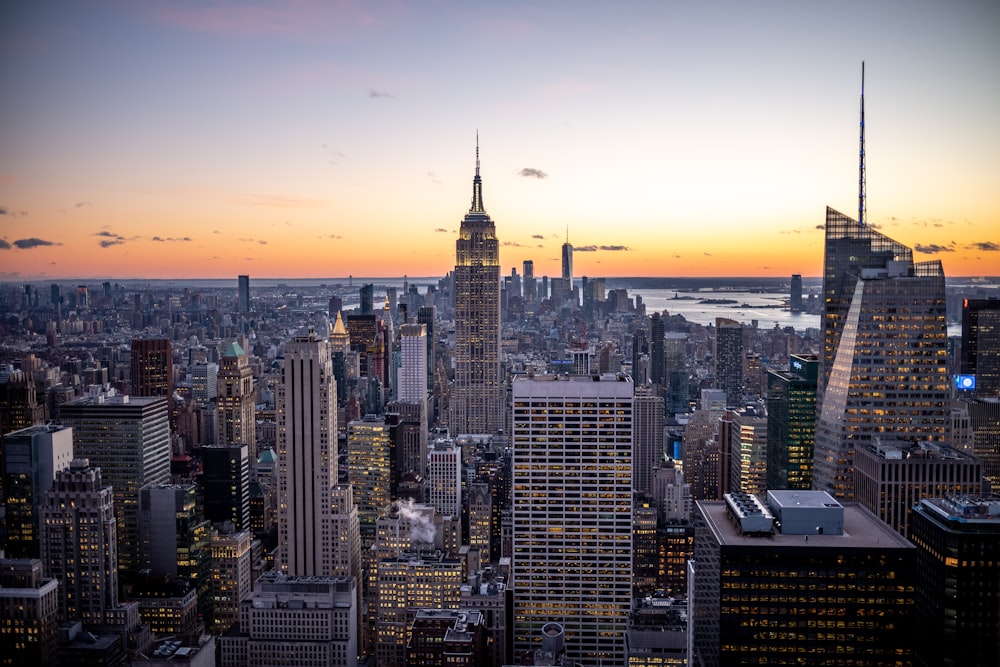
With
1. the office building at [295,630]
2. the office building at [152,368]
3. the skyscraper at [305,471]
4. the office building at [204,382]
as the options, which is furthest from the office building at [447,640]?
the office building at [204,382]

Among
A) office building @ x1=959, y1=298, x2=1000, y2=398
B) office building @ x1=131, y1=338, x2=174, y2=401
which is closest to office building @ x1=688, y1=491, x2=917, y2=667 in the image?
office building @ x1=959, y1=298, x2=1000, y2=398

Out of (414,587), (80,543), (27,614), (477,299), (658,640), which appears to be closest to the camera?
(27,614)

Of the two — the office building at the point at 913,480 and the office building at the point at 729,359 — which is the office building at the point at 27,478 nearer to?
the office building at the point at 913,480

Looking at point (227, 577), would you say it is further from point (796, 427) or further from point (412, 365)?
point (412, 365)

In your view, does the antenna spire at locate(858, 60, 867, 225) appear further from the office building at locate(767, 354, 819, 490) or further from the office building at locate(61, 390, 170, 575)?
the office building at locate(61, 390, 170, 575)

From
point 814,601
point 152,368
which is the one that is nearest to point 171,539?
point 152,368

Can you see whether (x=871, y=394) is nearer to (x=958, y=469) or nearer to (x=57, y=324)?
(x=958, y=469)
